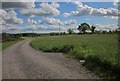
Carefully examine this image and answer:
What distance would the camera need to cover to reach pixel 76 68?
14344 mm

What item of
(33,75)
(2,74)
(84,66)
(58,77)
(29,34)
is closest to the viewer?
(58,77)

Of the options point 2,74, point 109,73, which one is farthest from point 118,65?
point 2,74

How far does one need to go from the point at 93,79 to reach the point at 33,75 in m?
3.24

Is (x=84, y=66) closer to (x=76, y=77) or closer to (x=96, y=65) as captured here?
(x=96, y=65)

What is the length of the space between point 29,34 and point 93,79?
16260 centimetres

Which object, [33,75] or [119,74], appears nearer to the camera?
[119,74]

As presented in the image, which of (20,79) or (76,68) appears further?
(76,68)

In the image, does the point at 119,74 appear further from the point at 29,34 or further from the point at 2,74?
the point at 29,34

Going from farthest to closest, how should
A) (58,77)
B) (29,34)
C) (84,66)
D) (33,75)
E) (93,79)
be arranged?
(29,34), (84,66), (33,75), (58,77), (93,79)

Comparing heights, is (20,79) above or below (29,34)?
above

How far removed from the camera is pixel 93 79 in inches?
439

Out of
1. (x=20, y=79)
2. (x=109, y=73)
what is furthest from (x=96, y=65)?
(x=20, y=79)

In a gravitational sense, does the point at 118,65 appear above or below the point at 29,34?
above

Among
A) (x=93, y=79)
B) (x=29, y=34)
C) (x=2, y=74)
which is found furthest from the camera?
(x=29, y=34)
